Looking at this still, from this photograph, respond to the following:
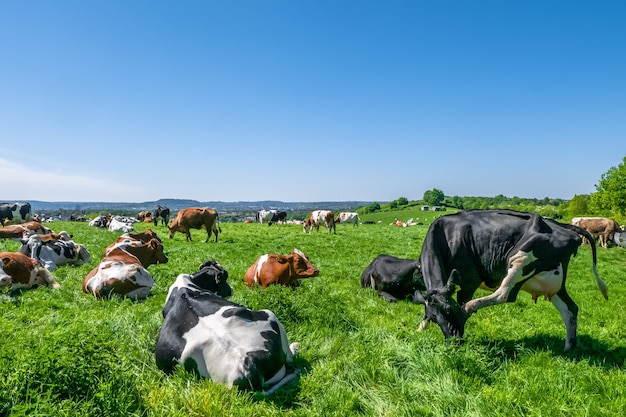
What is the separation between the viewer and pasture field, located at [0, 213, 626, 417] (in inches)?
122

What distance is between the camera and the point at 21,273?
7.84 meters

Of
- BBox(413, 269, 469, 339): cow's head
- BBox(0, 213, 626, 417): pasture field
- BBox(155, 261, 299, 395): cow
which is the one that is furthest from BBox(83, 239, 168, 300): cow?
BBox(413, 269, 469, 339): cow's head

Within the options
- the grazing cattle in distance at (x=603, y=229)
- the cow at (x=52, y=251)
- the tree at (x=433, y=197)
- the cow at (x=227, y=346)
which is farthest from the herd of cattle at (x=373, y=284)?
the tree at (x=433, y=197)

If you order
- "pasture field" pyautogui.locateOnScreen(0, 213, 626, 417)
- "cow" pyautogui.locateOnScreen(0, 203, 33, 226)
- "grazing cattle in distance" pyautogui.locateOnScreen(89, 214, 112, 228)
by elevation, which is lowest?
"grazing cattle in distance" pyautogui.locateOnScreen(89, 214, 112, 228)

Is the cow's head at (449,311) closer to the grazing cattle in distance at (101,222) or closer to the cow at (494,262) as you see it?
the cow at (494,262)

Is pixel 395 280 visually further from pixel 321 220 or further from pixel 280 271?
pixel 321 220

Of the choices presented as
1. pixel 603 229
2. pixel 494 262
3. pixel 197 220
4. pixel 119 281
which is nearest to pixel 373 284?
pixel 494 262

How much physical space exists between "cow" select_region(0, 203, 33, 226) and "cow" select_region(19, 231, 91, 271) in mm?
19474

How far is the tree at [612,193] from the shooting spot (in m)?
39.7

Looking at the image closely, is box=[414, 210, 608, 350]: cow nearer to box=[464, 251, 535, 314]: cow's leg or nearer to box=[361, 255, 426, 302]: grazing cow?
box=[464, 251, 535, 314]: cow's leg

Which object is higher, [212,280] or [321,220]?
[212,280]

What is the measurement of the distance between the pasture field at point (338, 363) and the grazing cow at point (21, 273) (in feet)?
1.27

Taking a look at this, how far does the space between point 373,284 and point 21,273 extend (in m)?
7.92

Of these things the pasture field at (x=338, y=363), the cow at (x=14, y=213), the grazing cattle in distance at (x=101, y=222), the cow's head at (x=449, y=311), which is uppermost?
the cow at (x=14, y=213)
